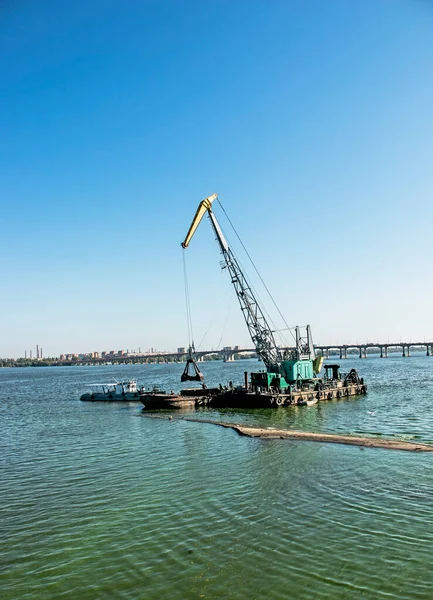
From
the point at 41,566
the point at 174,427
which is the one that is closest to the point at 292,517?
the point at 41,566

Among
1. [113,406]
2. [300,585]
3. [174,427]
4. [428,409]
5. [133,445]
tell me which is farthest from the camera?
[113,406]

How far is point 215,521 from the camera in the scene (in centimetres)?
1764

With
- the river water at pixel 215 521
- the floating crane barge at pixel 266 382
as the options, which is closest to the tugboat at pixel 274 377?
the floating crane barge at pixel 266 382

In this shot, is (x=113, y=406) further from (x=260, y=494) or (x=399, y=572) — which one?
(x=399, y=572)

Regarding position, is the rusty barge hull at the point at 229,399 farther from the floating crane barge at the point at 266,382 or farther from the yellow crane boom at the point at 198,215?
the yellow crane boom at the point at 198,215

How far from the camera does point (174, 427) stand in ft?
134

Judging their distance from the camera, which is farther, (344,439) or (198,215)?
(198,215)

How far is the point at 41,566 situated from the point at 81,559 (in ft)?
3.98

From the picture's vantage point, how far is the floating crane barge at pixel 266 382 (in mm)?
54188

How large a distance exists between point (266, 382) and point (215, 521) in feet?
132

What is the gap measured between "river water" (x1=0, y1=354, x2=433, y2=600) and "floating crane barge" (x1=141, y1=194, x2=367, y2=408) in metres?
20.8

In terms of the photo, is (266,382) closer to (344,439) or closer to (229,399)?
(229,399)

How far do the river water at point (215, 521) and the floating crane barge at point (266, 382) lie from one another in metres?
20.8

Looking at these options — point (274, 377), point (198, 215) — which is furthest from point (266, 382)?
point (198, 215)
